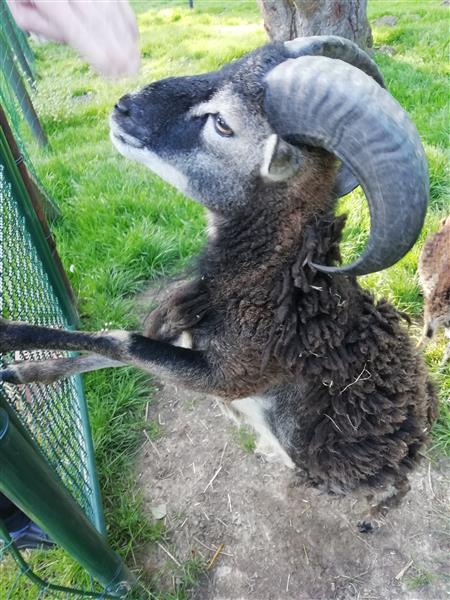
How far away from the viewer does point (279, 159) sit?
6.95ft

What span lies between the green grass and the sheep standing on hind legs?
→ 0.83 meters

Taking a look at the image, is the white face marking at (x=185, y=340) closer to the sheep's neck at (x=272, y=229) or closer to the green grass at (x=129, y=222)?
the sheep's neck at (x=272, y=229)

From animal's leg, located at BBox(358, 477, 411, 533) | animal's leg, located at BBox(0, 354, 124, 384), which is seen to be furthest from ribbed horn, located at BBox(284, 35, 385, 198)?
animal's leg, located at BBox(358, 477, 411, 533)

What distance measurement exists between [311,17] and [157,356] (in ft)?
15.7

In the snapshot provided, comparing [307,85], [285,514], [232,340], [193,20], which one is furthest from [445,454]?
[193,20]

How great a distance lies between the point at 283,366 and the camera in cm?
226

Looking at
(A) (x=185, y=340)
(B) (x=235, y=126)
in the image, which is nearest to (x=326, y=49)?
(B) (x=235, y=126)

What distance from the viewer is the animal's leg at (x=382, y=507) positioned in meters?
2.53

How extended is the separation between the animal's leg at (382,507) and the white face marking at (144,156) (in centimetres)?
179

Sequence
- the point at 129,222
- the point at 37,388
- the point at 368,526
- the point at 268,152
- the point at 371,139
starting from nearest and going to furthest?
the point at 371,139 → the point at 268,152 → the point at 37,388 → the point at 368,526 → the point at 129,222

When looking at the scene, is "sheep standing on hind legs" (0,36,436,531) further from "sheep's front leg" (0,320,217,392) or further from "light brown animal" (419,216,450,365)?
"light brown animal" (419,216,450,365)

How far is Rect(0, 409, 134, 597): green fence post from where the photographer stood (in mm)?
1569

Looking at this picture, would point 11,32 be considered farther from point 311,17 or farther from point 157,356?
point 157,356

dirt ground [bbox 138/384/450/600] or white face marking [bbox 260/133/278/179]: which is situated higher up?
white face marking [bbox 260/133/278/179]
